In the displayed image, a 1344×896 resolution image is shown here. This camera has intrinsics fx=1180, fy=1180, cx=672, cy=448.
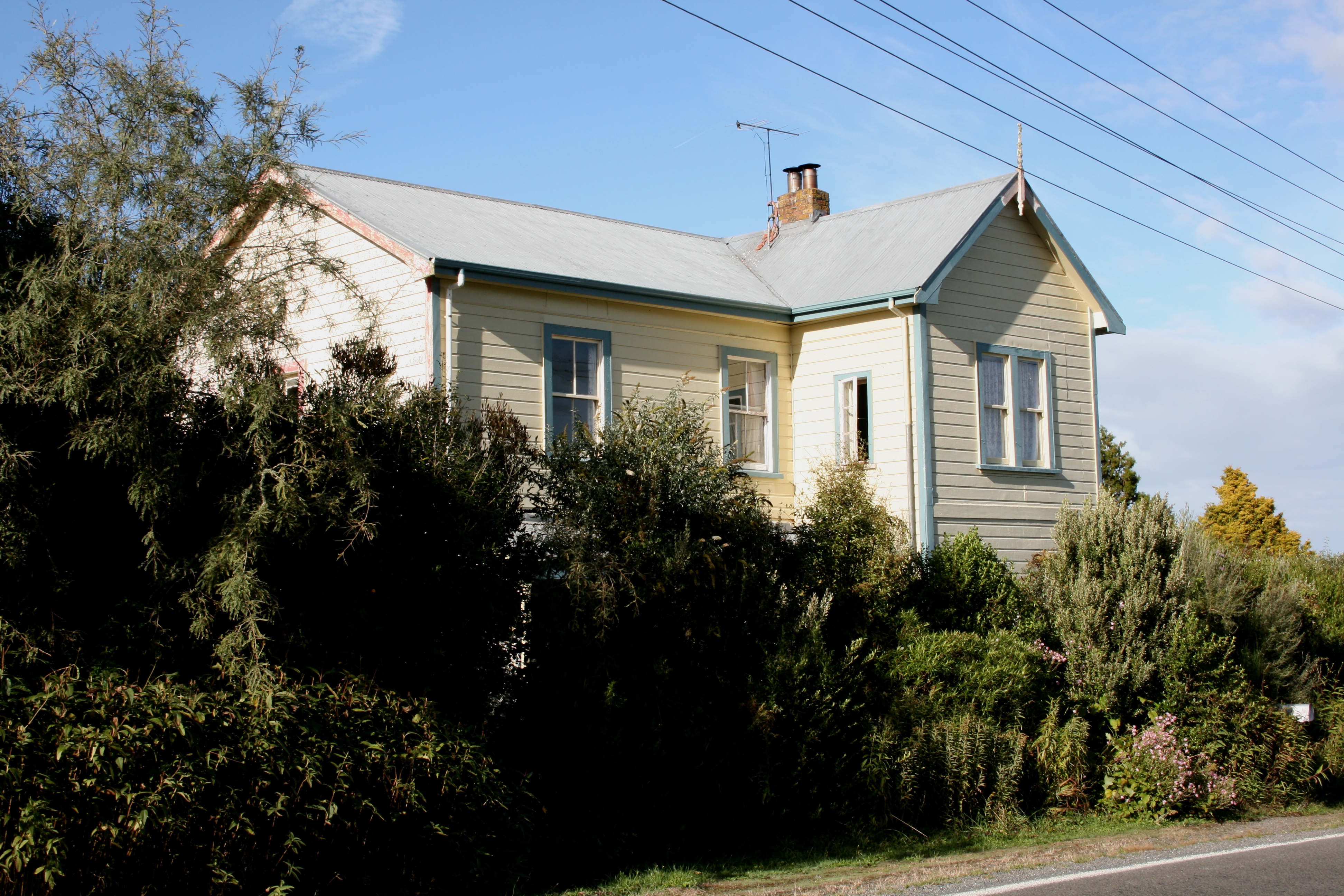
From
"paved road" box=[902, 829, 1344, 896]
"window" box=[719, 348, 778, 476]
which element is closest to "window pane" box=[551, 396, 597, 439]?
"window" box=[719, 348, 778, 476]

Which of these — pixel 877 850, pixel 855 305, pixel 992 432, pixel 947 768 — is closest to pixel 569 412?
pixel 855 305

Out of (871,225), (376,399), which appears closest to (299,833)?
(376,399)

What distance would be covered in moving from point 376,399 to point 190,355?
134cm

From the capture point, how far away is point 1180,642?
43.4 ft

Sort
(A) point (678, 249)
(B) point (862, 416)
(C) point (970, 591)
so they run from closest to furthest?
(C) point (970, 591) < (B) point (862, 416) < (A) point (678, 249)

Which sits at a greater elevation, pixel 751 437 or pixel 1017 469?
pixel 751 437

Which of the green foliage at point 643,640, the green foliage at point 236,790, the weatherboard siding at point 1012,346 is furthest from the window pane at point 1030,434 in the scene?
the green foliage at point 236,790

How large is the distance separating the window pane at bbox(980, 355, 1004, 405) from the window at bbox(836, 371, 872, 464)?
71.2 inches

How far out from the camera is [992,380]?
18.1 metres

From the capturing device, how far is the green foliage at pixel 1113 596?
13211 mm

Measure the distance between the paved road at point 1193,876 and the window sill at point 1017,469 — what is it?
7.21 metres

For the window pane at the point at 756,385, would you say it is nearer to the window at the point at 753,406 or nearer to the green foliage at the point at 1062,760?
the window at the point at 753,406

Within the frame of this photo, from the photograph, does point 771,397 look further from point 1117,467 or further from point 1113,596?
point 1117,467

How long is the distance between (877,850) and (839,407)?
8224mm
